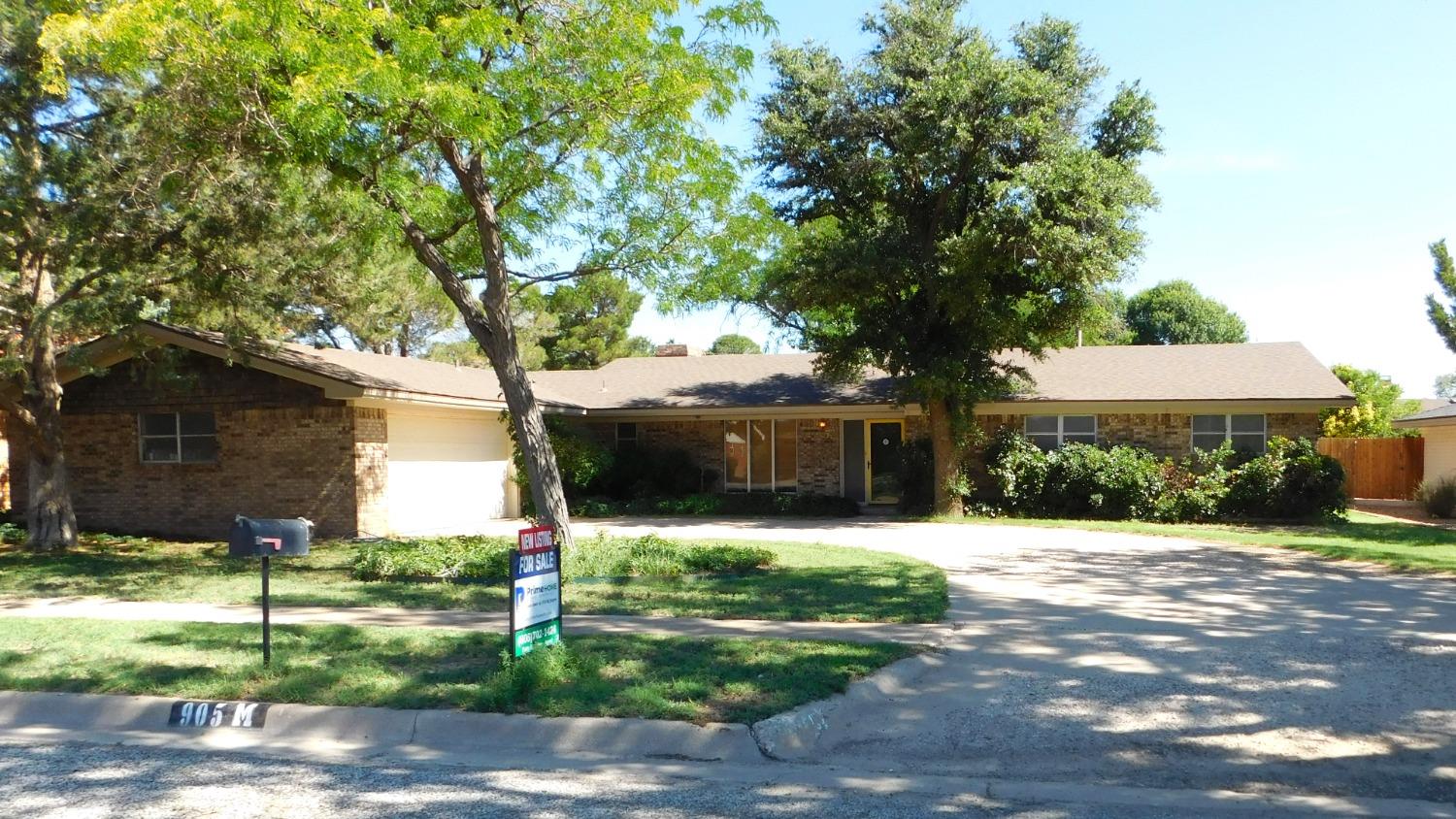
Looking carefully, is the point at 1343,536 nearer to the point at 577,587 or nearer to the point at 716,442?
the point at 716,442

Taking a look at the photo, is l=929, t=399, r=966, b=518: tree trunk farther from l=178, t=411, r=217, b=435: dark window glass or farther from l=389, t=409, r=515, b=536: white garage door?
l=178, t=411, r=217, b=435: dark window glass

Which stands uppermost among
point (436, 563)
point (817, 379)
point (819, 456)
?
point (817, 379)

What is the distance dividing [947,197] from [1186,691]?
14.2m

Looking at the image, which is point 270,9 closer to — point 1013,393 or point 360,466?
point 360,466

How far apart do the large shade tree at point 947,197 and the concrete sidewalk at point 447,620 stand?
1060cm

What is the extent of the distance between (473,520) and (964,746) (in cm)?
1702

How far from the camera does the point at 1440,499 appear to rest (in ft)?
74.0

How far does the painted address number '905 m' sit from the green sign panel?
169cm

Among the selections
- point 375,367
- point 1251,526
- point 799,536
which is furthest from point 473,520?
point 1251,526

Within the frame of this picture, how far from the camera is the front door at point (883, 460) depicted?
24.2 metres

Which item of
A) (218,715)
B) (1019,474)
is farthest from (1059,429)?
(218,715)

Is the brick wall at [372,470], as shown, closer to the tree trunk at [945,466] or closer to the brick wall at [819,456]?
the brick wall at [819,456]

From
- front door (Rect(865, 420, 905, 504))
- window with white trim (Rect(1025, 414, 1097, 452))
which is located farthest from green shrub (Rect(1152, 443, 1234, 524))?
front door (Rect(865, 420, 905, 504))

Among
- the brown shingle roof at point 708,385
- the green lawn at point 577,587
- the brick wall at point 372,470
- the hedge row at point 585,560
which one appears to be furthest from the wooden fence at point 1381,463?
the brick wall at point 372,470
